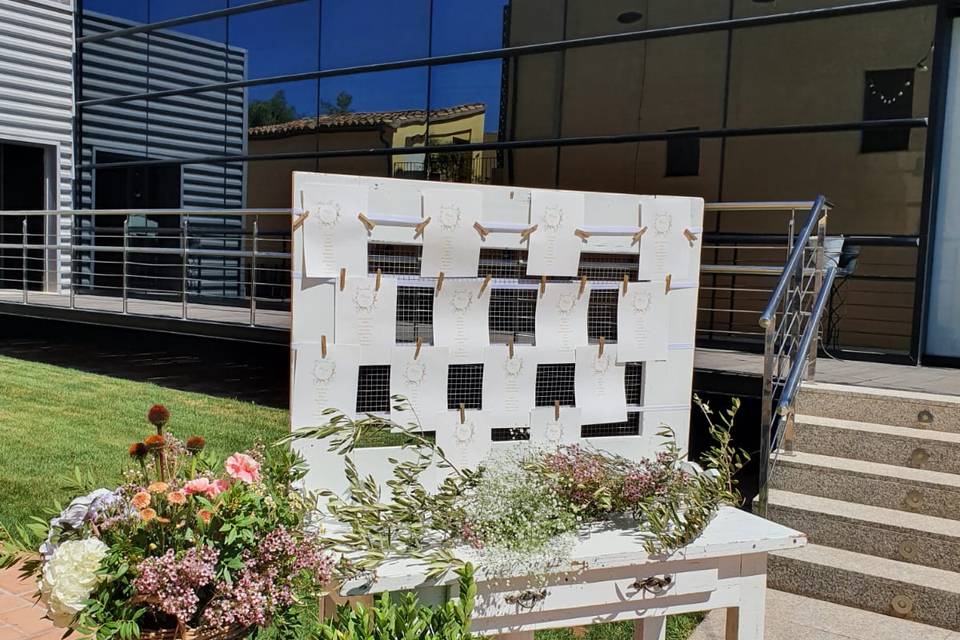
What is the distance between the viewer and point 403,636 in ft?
4.95

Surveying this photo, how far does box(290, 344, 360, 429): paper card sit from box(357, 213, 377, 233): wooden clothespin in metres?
0.32

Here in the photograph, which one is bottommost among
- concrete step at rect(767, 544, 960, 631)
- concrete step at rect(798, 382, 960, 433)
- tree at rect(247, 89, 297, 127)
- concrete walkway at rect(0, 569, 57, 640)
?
concrete walkway at rect(0, 569, 57, 640)

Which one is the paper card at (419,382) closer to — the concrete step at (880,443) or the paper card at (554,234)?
the paper card at (554,234)

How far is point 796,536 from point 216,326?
22.1 ft

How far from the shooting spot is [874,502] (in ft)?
13.4

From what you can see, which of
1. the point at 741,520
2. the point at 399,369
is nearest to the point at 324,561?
the point at 399,369

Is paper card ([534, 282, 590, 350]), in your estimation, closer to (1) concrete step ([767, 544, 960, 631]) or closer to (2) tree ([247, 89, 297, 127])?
(1) concrete step ([767, 544, 960, 631])

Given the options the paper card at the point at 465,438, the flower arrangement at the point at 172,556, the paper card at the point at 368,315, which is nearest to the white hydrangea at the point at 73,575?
the flower arrangement at the point at 172,556

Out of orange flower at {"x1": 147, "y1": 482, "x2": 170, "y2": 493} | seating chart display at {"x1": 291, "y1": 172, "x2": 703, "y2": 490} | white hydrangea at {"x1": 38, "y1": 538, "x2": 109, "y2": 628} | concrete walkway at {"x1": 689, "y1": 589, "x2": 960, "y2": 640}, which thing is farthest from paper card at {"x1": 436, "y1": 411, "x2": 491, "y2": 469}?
concrete walkway at {"x1": 689, "y1": 589, "x2": 960, "y2": 640}

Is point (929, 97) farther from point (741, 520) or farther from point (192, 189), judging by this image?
point (192, 189)

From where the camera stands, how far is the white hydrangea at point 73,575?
1598 mm

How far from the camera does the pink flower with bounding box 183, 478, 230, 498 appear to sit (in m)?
1.68

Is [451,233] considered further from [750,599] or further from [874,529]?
[874,529]

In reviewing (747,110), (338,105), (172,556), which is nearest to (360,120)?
(338,105)
